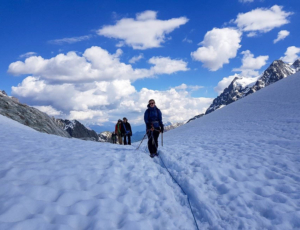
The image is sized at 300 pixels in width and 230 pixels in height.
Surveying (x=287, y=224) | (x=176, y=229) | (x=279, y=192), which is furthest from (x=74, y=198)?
(x=279, y=192)

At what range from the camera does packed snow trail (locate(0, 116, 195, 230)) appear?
466cm

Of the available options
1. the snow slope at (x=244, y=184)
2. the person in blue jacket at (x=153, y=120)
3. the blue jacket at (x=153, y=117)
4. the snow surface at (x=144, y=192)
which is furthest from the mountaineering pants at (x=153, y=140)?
the snow surface at (x=144, y=192)

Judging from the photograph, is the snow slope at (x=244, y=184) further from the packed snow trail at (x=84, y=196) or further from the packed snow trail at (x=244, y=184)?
the packed snow trail at (x=84, y=196)

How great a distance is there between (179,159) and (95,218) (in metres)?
6.36

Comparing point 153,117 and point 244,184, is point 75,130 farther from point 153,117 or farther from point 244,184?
point 244,184

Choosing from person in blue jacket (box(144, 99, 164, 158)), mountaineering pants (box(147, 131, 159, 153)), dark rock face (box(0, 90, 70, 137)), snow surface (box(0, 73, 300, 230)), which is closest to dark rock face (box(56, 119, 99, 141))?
dark rock face (box(0, 90, 70, 137))

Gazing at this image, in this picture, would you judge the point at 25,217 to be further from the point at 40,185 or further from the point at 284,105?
the point at 284,105

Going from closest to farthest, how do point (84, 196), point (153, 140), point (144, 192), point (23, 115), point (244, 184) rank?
point (84, 196)
point (144, 192)
point (244, 184)
point (153, 140)
point (23, 115)

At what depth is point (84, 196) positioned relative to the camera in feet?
18.7

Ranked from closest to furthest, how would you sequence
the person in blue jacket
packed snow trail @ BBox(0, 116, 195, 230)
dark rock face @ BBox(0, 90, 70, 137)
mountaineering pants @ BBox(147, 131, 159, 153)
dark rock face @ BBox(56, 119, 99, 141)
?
packed snow trail @ BBox(0, 116, 195, 230)
the person in blue jacket
mountaineering pants @ BBox(147, 131, 159, 153)
dark rock face @ BBox(0, 90, 70, 137)
dark rock face @ BBox(56, 119, 99, 141)

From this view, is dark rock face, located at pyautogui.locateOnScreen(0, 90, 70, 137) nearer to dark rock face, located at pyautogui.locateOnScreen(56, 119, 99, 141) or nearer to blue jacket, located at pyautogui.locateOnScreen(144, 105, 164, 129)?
blue jacket, located at pyautogui.locateOnScreen(144, 105, 164, 129)

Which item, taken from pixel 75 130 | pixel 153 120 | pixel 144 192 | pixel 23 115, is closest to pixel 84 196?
pixel 144 192

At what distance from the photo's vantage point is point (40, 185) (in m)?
5.84

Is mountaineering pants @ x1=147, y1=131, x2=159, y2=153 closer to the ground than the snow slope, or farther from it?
farther from it
